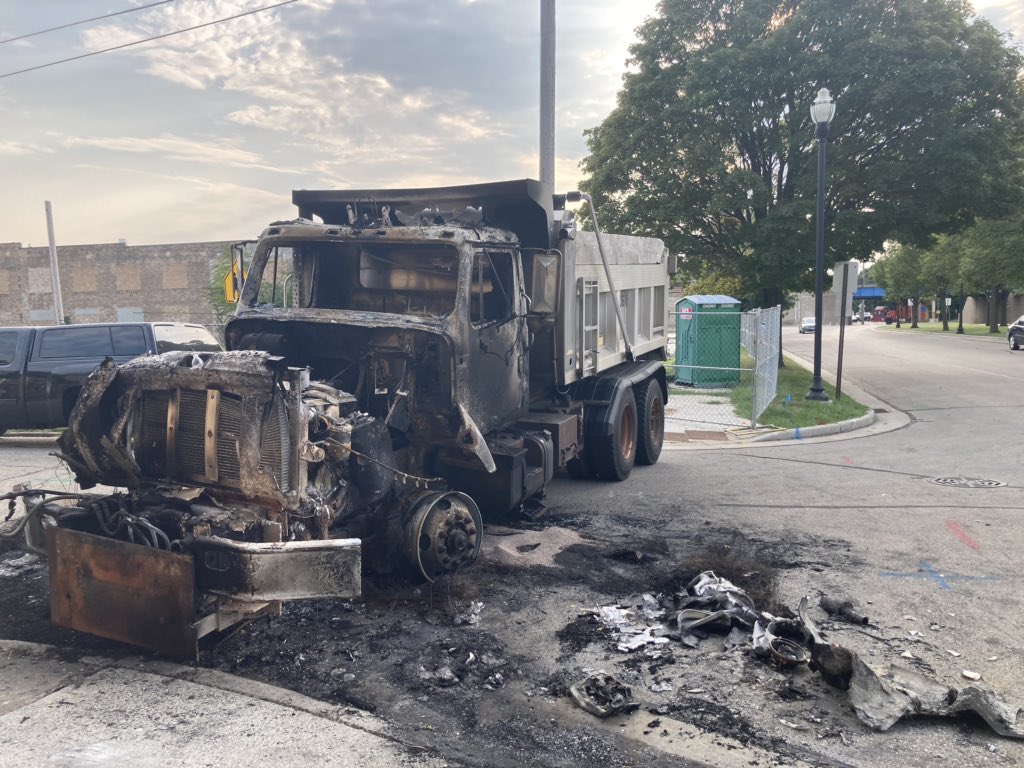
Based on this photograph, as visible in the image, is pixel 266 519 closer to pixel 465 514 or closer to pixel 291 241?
pixel 465 514

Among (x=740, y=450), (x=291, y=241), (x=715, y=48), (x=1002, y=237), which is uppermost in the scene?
(x=715, y=48)

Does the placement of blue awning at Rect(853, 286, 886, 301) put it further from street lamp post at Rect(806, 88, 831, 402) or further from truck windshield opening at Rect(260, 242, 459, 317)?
truck windshield opening at Rect(260, 242, 459, 317)

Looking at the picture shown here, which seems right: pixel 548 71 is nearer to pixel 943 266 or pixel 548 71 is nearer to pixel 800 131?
pixel 800 131

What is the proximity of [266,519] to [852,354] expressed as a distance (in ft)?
98.9

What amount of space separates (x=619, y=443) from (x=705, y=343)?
983cm

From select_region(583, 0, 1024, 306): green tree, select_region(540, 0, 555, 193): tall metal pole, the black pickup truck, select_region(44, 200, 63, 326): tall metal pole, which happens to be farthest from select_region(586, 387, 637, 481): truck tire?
select_region(44, 200, 63, 326): tall metal pole

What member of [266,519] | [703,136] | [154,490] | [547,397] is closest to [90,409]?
[154,490]

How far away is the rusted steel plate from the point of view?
432 cm

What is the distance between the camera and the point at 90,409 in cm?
504

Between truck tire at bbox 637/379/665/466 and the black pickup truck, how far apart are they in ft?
22.6

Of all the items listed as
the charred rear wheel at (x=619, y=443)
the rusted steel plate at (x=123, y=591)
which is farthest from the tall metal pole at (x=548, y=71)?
the rusted steel plate at (x=123, y=591)

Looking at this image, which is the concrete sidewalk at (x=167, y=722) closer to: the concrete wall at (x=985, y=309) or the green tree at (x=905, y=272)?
the green tree at (x=905, y=272)

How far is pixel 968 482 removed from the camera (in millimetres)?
9453

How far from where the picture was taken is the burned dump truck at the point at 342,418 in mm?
4465
